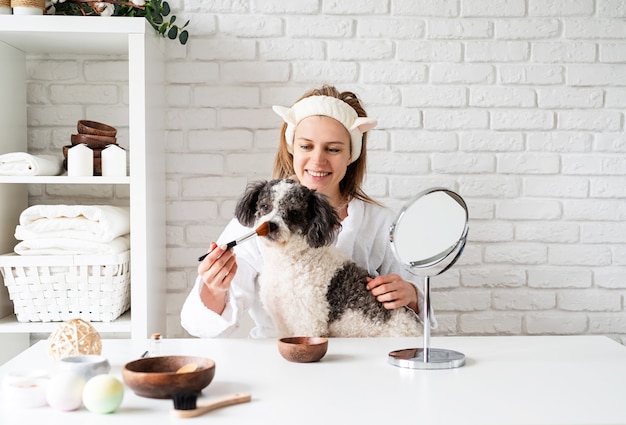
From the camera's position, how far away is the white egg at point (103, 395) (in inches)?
43.7

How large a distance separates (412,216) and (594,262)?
1449mm

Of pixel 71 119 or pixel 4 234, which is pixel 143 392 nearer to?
pixel 4 234

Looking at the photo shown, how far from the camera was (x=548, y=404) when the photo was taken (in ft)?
3.89

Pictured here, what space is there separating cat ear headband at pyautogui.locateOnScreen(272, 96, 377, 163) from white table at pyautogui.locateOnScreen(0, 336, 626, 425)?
672 mm

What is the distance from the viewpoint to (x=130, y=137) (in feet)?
7.16

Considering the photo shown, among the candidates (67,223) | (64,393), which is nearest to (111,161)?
(67,223)

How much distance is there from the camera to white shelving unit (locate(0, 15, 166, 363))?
218 centimetres

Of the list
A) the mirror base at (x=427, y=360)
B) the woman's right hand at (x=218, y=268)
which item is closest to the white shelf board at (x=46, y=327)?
the woman's right hand at (x=218, y=268)

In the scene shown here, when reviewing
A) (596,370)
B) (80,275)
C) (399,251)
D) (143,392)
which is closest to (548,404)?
(596,370)

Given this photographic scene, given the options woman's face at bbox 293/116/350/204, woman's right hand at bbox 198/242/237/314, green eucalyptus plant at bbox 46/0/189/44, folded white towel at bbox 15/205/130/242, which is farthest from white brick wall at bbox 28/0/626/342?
woman's right hand at bbox 198/242/237/314

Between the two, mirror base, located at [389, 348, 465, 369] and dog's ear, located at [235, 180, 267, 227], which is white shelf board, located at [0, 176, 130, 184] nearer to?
dog's ear, located at [235, 180, 267, 227]

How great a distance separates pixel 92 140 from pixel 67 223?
27cm

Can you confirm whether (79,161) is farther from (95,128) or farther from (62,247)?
(62,247)

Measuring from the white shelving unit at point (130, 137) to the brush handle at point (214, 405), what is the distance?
3.67 feet
